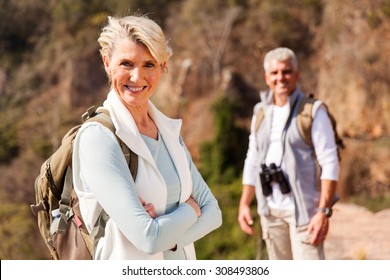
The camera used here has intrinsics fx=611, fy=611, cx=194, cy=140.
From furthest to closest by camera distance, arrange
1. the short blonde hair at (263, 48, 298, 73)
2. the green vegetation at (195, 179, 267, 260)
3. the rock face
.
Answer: the rock face < the green vegetation at (195, 179, 267, 260) < the short blonde hair at (263, 48, 298, 73)

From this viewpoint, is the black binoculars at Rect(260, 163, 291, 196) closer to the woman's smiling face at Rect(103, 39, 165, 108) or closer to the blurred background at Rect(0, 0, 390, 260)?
the woman's smiling face at Rect(103, 39, 165, 108)

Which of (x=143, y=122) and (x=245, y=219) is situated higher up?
(x=143, y=122)

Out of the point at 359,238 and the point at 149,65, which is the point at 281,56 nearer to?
the point at 149,65

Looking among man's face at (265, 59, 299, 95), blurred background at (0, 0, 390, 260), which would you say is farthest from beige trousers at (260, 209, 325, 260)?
blurred background at (0, 0, 390, 260)

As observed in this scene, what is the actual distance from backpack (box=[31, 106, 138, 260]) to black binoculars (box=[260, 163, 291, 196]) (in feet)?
4.43

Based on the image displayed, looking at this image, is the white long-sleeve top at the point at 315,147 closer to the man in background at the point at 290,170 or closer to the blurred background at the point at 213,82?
the man in background at the point at 290,170

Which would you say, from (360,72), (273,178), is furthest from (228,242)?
(273,178)

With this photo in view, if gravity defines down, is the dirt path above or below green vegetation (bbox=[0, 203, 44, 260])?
above

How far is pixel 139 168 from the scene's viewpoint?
1.32 metres

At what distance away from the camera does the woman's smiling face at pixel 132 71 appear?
133 centimetres

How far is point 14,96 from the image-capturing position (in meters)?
22.7

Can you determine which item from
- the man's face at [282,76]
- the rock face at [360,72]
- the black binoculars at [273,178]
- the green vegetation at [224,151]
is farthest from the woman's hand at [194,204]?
the green vegetation at [224,151]

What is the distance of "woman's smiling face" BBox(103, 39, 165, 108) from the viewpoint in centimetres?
133

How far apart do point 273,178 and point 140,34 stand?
4.92 ft
